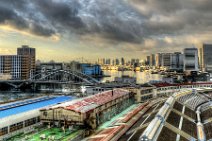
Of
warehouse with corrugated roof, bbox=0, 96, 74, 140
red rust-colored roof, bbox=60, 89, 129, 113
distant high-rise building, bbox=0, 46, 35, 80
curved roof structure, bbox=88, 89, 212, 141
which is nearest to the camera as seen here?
curved roof structure, bbox=88, 89, 212, 141

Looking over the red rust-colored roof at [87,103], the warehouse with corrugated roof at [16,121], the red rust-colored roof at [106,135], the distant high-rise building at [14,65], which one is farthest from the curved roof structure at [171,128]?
the distant high-rise building at [14,65]

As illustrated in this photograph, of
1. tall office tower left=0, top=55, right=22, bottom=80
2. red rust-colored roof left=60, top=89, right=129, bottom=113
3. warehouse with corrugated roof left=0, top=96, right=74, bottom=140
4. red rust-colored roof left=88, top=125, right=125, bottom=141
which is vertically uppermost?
tall office tower left=0, top=55, right=22, bottom=80

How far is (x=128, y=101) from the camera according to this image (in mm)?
64125

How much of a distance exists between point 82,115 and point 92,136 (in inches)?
145

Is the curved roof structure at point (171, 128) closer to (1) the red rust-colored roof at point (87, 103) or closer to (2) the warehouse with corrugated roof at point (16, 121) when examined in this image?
(1) the red rust-colored roof at point (87, 103)

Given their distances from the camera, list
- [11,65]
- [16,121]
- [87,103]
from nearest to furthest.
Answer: [16,121] < [87,103] < [11,65]

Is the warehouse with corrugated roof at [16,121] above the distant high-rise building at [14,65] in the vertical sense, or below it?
below

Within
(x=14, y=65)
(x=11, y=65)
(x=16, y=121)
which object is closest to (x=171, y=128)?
(x=16, y=121)

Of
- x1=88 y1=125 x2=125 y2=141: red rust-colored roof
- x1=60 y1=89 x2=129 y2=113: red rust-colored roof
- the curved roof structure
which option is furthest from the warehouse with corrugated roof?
the curved roof structure

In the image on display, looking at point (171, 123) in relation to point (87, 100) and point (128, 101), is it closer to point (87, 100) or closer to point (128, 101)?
point (87, 100)

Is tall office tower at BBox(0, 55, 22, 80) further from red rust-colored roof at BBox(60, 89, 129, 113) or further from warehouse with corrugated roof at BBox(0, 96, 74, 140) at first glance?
warehouse with corrugated roof at BBox(0, 96, 74, 140)

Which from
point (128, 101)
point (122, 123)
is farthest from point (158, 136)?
point (128, 101)

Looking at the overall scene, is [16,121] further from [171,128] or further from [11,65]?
[11,65]

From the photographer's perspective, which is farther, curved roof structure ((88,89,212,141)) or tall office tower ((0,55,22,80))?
tall office tower ((0,55,22,80))
